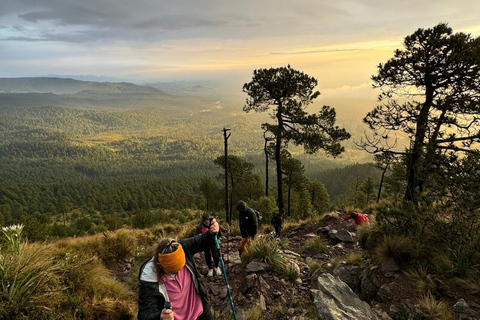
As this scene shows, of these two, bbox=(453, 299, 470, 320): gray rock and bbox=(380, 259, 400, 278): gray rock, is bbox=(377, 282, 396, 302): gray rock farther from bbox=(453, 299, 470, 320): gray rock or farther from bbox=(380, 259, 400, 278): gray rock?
bbox=(453, 299, 470, 320): gray rock

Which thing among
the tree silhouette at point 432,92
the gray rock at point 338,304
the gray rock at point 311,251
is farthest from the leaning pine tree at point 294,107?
the gray rock at point 338,304

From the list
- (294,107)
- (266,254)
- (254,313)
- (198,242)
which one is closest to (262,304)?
(254,313)

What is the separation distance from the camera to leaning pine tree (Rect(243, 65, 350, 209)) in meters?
14.4

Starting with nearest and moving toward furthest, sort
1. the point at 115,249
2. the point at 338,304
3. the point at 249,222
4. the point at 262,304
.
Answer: the point at 338,304
the point at 262,304
the point at 249,222
the point at 115,249

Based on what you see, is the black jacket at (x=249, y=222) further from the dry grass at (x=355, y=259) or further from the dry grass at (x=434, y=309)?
the dry grass at (x=434, y=309)

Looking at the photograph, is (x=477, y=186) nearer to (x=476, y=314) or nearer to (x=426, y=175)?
(x=426, y=175)

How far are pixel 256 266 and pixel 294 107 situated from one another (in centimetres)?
1069

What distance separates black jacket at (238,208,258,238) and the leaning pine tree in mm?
8519

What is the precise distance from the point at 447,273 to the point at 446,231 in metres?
0.91

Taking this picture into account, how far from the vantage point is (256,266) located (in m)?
6.51

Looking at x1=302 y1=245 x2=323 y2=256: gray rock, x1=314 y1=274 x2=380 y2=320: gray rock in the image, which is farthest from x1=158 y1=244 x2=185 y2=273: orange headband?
x1=302 y1=245 x2=323 y2=256: gray rock

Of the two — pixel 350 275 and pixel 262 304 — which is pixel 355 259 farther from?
pixel 262 304

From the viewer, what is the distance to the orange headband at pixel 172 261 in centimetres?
292

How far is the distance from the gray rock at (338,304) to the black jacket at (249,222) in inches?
111
